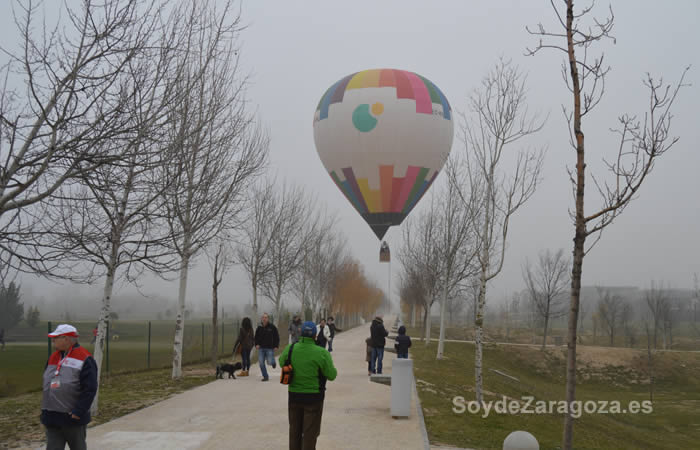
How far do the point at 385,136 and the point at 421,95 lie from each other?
2564 millimetres

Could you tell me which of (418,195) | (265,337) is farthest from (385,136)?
(265,337)

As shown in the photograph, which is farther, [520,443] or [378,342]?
[378,342]

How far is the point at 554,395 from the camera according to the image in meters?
26.0

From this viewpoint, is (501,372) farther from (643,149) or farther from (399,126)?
(643,149)

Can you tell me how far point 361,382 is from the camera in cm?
1577

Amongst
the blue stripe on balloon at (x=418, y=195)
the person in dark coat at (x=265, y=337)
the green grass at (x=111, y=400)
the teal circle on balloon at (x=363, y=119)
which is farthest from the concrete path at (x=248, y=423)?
the teal circle on balloon at (x=363, y=119)

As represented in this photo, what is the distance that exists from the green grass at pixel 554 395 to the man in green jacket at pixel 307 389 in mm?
3229

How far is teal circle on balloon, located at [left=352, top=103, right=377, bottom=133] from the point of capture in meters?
24.7

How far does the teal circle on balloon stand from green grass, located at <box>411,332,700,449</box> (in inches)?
415

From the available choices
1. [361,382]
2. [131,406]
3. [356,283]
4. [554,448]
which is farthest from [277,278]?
[356,283]

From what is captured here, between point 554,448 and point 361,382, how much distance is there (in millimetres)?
6345

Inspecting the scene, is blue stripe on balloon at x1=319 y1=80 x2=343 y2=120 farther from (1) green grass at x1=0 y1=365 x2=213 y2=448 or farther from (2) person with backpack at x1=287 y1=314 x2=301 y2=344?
(1) green grass at x1=0 y1=365 x2=213 y2=448

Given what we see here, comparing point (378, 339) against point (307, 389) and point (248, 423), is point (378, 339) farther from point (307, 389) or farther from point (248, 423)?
point (307, 389)

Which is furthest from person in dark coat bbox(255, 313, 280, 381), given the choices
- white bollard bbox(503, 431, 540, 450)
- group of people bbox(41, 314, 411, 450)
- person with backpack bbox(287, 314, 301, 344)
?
white bollard bbox(503, 431, 540, 450)
